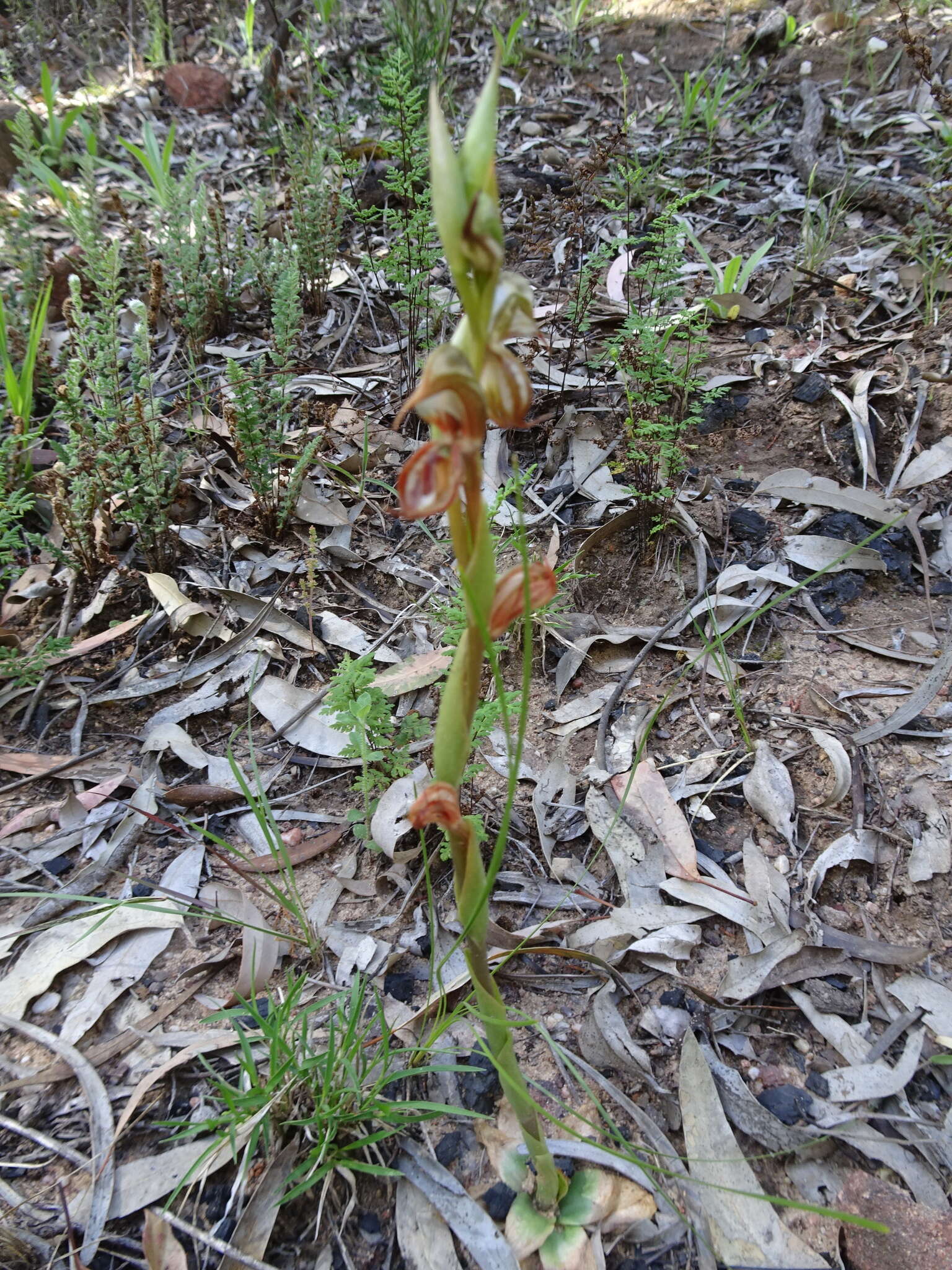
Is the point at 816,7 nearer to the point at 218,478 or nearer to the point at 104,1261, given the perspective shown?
the point at 218,478

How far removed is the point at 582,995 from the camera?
167 centimetres

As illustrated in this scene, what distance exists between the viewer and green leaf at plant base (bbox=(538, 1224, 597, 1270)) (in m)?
1.30

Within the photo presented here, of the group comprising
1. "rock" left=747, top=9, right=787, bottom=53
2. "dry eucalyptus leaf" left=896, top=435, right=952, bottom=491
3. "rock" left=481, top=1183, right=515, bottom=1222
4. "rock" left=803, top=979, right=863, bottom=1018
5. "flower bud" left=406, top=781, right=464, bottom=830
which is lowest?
"rock" left=481, top=1183, right=515, bottom=1222

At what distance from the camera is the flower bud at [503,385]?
2.72 feet

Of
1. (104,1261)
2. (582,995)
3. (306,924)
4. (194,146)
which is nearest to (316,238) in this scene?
(194,146)

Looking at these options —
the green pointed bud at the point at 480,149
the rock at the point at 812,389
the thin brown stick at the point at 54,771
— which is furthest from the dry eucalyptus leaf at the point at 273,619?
the rock at the point at 812,389

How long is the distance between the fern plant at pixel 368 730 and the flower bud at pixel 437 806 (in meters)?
0.78

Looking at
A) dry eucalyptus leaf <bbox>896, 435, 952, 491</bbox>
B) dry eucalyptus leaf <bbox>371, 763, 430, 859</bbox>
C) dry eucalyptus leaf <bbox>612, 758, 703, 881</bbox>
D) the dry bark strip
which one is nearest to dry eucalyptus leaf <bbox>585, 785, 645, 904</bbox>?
dry eucalyptus leaf <bbox>612, 758, 703, 881</bbox>

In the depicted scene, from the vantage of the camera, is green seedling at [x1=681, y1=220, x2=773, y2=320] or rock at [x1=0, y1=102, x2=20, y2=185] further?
rock at [x1=0, y1=102, x2=20, y2=185]

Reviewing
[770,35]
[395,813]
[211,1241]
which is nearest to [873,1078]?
→ [395,813]

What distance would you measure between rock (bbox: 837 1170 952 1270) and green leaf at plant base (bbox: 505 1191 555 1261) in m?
0.50

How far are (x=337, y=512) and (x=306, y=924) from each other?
150 cm

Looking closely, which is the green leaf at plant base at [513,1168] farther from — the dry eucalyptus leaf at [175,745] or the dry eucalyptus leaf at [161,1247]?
the dry eucalyptus leaf at [175,745]

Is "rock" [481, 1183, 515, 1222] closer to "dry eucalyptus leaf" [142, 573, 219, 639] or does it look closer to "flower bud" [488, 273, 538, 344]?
"flower bud" [488, 273, 538, 344]
